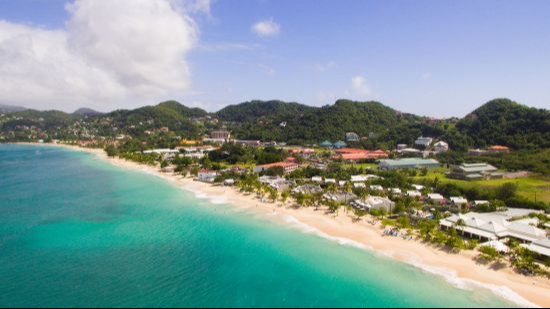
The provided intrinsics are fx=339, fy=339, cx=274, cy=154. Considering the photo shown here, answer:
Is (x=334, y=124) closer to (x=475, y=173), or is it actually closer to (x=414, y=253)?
(x=475, y=173)

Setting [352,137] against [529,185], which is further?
[352,137]

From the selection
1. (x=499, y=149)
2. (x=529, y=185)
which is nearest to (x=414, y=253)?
(x=529, y=185)

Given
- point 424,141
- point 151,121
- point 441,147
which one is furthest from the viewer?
point 151,121

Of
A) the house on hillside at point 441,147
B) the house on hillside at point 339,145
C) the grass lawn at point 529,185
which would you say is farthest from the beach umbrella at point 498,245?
the house on hillside at point 339,145

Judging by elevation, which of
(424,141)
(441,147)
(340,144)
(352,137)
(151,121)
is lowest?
(340,144)

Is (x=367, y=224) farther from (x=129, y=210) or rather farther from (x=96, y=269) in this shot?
(x=129, y=210)

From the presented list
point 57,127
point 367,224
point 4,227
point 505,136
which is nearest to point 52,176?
point 4,227
